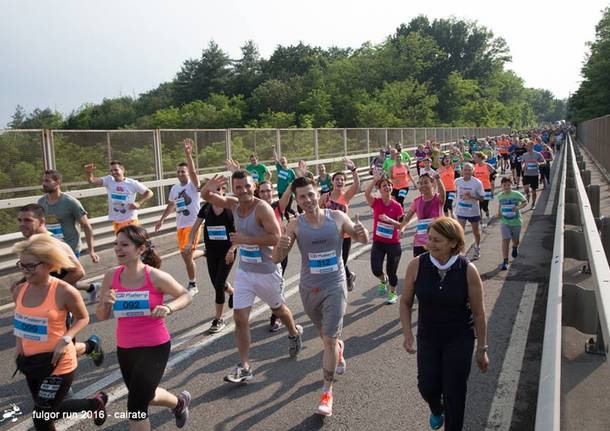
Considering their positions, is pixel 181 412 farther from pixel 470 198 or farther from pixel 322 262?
pixel 470 198

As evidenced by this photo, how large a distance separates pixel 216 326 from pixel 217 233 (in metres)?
1.10

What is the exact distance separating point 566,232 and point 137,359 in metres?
4.93

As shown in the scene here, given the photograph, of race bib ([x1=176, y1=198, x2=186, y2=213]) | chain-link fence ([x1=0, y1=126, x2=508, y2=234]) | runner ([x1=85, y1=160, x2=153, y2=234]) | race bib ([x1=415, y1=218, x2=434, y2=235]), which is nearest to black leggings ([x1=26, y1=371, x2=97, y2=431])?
race bib ([x1=415, y1=218, x2=434, y2=235])

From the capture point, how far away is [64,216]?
24.1 ft

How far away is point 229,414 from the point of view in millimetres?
4828

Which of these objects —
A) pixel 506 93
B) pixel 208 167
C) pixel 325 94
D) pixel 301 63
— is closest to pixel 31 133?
pixel 208 167

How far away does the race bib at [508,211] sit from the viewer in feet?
32.7

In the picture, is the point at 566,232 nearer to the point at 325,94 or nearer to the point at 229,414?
the point at 229,414

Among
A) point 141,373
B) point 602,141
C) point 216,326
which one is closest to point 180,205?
point 216,326

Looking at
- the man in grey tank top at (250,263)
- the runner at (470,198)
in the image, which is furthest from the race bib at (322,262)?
the runner at (470,198)

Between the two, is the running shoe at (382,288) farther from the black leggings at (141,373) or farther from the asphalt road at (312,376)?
the black leggings at (141,373)

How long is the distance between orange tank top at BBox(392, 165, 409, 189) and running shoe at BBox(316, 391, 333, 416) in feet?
31.2

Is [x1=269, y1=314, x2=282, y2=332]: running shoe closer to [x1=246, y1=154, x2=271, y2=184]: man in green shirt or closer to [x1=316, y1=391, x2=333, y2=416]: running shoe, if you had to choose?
[x1=316, y1=391, x2=333, y2=416]: running shoe

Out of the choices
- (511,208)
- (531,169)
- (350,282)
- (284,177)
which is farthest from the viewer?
(531,169)
